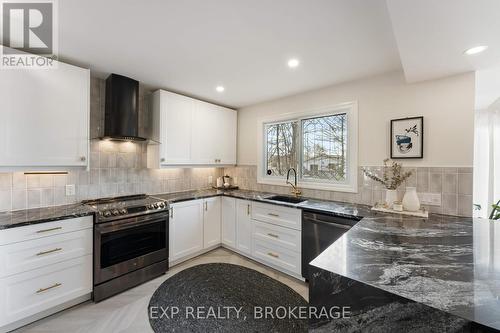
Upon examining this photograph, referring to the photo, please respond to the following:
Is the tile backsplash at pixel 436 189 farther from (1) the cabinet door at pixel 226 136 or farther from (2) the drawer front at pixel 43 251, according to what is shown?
(2) the drawer front at pixel 43 251

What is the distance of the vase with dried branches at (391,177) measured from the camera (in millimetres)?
2219

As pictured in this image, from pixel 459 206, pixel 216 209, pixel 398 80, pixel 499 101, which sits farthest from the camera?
pixel 216 209

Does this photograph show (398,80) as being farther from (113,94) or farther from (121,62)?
(113,94)

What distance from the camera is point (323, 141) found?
300cm

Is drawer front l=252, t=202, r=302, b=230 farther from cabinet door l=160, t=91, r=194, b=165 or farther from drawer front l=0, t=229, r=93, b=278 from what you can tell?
drawer front l=0, t=229, r=93, b=278

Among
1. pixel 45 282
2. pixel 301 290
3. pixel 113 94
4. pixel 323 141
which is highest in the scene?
pixel 113 94

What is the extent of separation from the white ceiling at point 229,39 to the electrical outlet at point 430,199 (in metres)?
1.37

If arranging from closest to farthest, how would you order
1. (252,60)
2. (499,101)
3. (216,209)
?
(252,60)
(499,101)
(216,209)

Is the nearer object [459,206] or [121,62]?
[459,206]

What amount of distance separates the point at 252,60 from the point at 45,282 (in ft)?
9.05

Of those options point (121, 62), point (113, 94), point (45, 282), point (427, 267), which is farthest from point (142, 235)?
point (427, 267)

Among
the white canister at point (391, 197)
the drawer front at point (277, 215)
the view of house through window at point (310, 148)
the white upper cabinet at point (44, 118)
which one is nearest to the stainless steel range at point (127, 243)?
the white upper cabinet at point (44, 118)

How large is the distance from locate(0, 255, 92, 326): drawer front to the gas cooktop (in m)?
0.43

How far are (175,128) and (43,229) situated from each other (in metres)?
1.75
